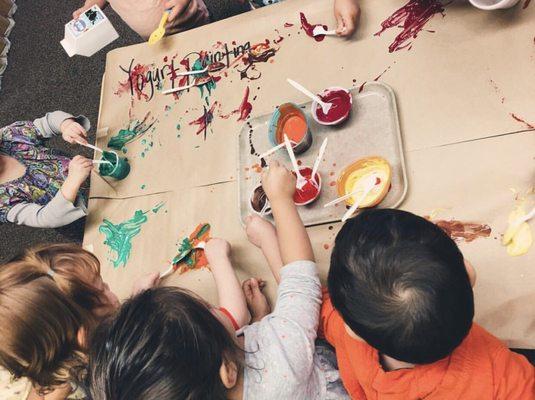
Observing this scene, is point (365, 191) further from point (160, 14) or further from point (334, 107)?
point (160, 14)

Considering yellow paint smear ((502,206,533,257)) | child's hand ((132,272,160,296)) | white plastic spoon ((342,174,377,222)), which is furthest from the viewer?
child's hand ((132,272,160,296))

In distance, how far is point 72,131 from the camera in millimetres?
1588

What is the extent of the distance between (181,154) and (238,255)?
393 millimetres

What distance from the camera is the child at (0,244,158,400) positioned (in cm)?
102

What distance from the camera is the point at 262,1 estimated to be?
1.62 metres

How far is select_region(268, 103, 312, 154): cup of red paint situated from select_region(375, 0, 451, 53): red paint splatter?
0.30m

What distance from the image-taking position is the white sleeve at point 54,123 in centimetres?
165

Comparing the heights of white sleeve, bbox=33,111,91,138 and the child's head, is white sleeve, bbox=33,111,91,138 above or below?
above

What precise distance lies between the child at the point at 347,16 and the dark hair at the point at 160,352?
0.82 m

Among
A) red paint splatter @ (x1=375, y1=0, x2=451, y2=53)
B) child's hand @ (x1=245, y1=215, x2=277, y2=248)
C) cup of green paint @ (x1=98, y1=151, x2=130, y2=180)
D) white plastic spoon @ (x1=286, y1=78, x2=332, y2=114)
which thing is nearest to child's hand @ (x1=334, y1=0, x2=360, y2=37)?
red paint splatter @ (x1=375, y1=0, x2=451, y2=53)

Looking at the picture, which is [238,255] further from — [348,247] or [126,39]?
[126,39]

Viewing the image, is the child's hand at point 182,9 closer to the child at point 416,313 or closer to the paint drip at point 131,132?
the paint drip at point 131,132

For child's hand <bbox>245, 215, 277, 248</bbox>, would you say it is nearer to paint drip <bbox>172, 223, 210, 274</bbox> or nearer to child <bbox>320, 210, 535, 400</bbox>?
paint drip <bbox>172, 223, 210, 274</bbox>

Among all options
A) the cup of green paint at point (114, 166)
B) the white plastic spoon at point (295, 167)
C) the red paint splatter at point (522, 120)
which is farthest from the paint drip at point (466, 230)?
the cup of green paint at point (114, 166)
